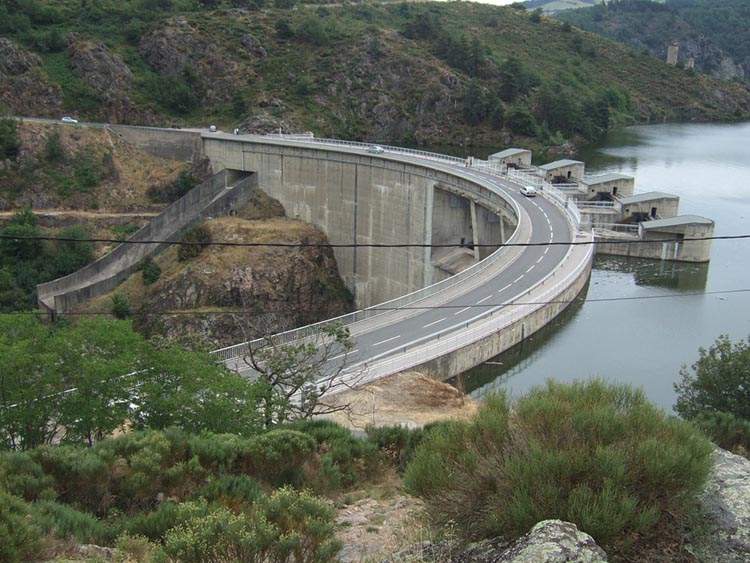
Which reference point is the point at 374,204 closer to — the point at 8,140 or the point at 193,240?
the point at 193,240

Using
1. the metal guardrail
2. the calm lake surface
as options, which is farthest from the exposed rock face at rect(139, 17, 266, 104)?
the calm lake surface

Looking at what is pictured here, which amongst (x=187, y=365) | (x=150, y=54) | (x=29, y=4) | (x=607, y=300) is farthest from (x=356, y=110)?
(x=187, y=365)

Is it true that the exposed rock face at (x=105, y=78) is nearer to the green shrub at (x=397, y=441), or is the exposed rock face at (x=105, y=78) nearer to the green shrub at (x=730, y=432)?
the green shrub at (x=397, y=441)

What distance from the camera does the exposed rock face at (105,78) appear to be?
74.2m

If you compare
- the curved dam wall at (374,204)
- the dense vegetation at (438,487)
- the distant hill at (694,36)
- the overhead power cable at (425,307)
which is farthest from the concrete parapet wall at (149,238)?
the distant hill at (694,36)

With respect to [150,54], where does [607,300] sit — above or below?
below

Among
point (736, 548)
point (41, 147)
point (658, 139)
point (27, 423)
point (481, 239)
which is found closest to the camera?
point (736, 548)

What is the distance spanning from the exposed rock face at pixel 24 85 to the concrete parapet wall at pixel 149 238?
22573 millimetres

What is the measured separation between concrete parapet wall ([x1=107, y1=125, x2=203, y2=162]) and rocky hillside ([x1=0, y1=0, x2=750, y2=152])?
10517 millimetres

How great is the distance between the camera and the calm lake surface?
30984 mm

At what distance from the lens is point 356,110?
287 ft

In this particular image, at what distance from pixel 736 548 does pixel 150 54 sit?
81682 mm

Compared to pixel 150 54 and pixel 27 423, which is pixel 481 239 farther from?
pixel 150 54

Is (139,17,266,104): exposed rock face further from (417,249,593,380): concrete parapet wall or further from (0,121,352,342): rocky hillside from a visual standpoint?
(417,249,593,380): concrete parapet wall
